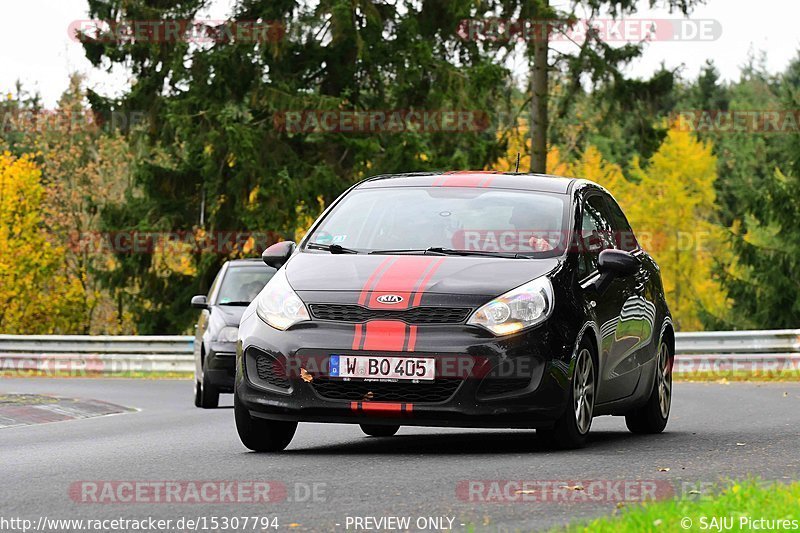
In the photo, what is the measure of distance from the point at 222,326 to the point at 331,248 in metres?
8.01

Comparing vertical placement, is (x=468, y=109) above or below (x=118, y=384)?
above

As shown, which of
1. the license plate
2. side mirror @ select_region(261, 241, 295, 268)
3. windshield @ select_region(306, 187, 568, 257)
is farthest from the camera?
side mirror @ select_region(261, 241, 295, 268)

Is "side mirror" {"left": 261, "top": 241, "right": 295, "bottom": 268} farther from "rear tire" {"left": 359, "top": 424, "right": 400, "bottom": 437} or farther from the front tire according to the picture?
the front tire

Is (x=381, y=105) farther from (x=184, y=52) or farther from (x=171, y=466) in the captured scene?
(x=171, y=466)

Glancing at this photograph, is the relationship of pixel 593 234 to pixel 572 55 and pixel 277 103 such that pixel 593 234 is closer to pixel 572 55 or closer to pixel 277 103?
pixel 572 55

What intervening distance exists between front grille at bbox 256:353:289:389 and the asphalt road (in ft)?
1.49

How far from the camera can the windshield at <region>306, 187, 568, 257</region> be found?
9.59 metres

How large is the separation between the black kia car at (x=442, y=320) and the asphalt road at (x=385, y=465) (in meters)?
0.31

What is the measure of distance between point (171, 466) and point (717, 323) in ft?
115

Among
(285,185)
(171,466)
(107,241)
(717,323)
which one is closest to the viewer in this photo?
(171,466)

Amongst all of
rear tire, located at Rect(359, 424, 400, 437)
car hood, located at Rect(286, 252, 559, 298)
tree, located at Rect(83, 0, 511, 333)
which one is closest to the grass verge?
car hood, located at Rect(286, 252, 559, 298)

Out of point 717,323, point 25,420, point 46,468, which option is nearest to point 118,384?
point 25,420

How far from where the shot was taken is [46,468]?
8.64m

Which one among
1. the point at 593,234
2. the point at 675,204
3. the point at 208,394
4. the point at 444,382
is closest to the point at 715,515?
the point at 444,382
